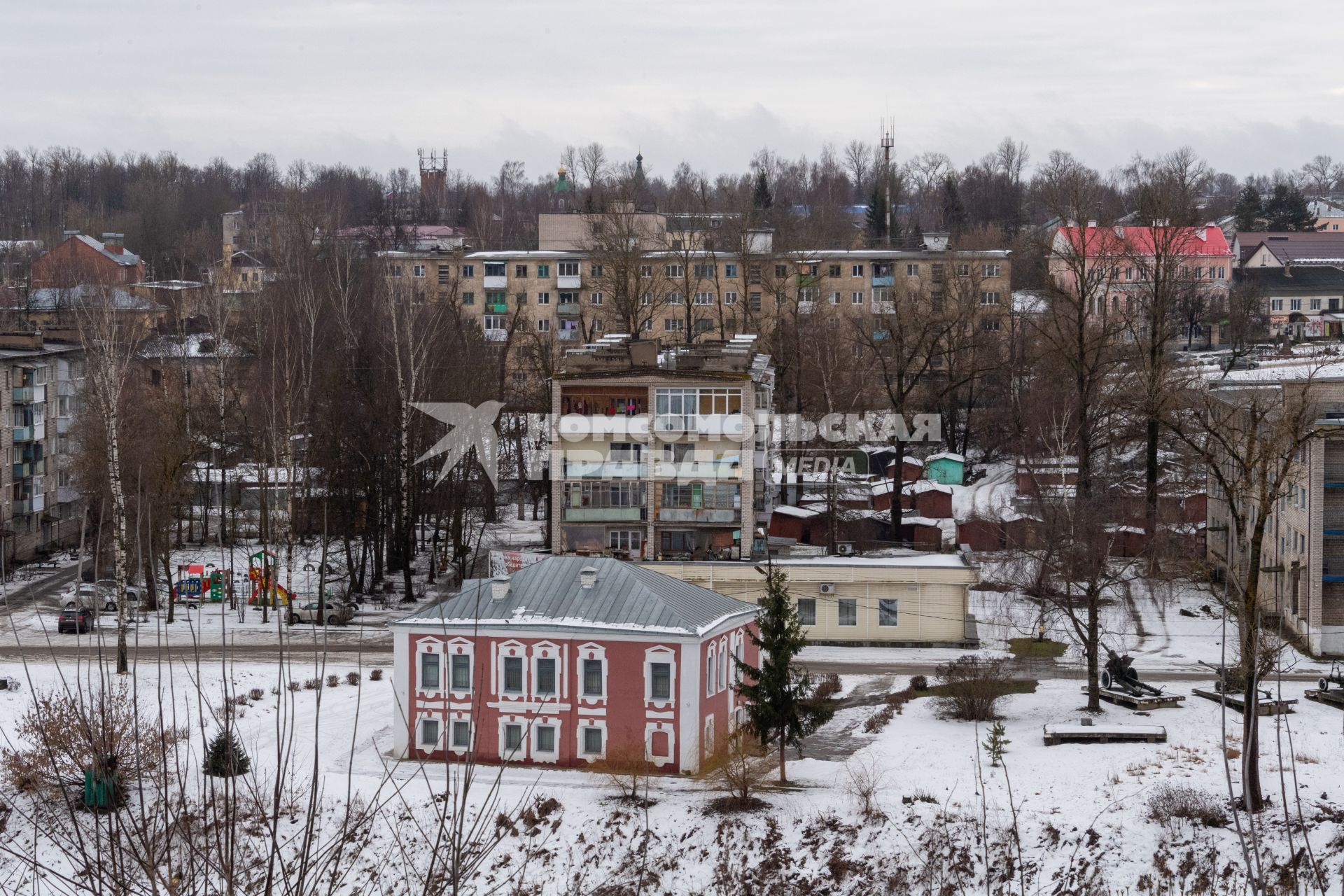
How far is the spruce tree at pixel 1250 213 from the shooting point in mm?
90875

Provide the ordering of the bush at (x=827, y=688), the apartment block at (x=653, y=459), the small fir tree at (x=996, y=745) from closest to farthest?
1. the small fir tree at (x=996, y=745)
2. the bush at (x=827, y=688)
3. the apartment block at (x=653, y=459)

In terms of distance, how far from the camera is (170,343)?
48.7 m

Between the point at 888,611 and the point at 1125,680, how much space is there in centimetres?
685

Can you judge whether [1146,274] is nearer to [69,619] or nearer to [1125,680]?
[1125,680]

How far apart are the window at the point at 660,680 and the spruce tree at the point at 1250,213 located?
77.3m

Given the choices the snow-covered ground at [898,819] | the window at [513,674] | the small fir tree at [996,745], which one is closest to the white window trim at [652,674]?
the snow-covered ground at [898,819]

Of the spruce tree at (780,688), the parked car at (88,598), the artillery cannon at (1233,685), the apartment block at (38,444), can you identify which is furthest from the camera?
the apartment block at (38,444)

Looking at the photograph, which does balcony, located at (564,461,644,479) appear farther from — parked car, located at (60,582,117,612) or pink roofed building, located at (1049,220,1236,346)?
pink roofed building, located at (1049,220,1236,346)

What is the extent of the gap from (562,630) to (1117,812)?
8567mm

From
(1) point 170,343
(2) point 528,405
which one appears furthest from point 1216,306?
(1) point 170,343

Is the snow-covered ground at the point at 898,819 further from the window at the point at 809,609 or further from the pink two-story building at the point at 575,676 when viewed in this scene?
the window at the point at 809,609

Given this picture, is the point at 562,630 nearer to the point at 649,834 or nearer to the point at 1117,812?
the point at 649,834

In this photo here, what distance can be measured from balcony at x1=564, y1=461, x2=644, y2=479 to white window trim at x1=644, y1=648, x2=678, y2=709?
14.0 metres

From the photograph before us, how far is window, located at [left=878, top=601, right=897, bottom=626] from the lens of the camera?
31484 mm
